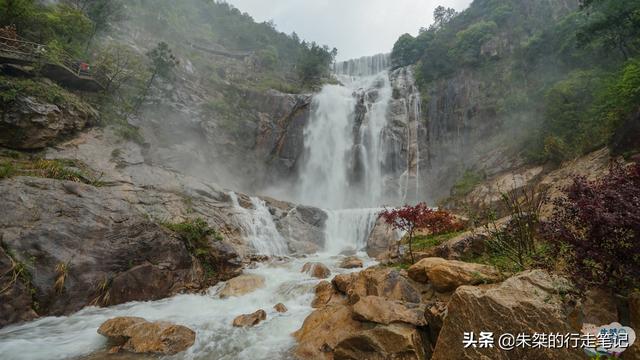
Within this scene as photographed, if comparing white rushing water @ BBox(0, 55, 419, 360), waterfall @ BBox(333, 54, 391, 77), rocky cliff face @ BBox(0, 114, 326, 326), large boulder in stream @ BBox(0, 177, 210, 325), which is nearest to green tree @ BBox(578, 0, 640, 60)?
white rushing water @ BBox(0, 55, 419, 360)

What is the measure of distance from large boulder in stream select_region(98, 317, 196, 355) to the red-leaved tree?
6.44m

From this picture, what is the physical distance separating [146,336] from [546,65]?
32.6m

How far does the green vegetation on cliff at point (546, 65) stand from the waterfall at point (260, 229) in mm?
15678

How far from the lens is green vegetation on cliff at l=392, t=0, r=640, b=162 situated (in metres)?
16.5

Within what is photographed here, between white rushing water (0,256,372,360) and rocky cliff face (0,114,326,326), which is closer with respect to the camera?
white rushing water (0,256,372,360)

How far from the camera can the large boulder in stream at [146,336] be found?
20.1ft

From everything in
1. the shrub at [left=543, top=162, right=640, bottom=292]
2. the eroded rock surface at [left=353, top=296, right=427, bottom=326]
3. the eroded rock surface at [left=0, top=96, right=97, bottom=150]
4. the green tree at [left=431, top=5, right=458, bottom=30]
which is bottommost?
the eroded rock surface at [left=353, top=296, right=427, bottom=326]

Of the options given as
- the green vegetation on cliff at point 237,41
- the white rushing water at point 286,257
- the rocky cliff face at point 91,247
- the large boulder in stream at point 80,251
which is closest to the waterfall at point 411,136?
the white rushing water at point 286,257

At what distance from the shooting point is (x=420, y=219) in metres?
10.4

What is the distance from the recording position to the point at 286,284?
10.3 m

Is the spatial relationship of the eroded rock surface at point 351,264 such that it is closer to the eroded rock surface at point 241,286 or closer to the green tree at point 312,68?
the eroded rock surface at point 241,286

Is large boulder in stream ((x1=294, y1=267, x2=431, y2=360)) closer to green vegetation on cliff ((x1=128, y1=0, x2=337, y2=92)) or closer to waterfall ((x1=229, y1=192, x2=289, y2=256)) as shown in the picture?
waterfall ((x1=229, y1=192, x2=289, y2=256))

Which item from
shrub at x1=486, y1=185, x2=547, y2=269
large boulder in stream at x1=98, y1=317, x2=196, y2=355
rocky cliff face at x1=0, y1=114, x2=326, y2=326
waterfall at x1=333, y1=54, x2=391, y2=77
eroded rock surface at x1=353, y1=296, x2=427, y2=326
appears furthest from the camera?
waterfall at x1=333, y1=54, x2=391, y2=77

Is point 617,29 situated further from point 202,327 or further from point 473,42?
point 202,327
